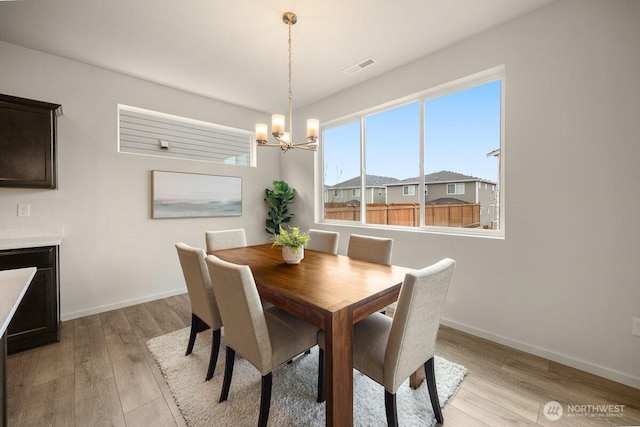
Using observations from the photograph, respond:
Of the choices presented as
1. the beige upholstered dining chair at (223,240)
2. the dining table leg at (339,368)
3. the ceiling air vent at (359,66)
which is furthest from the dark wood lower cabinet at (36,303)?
the ceiling air vent at (359,66)

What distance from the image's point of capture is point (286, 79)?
3.42 metres

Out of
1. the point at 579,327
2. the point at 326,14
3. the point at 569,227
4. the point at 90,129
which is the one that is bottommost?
the point at 579,327

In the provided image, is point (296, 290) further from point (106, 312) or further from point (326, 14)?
point (106, 312)

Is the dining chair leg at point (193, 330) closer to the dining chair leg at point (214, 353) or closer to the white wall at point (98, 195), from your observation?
the dining chair leg at point (214, 353)

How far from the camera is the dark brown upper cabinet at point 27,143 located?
7.94 feet

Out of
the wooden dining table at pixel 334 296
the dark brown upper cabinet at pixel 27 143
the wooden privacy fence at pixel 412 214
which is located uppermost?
the dark brown upper cabinet at pixel 27 143

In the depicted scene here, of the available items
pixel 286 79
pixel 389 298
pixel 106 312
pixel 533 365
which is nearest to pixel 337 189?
pixel 286 79

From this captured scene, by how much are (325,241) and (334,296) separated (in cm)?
150

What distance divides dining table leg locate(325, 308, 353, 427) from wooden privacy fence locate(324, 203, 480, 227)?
6.71 feet

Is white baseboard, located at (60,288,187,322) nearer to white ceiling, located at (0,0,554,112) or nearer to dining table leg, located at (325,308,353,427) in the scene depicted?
white ceiling, located at (0,0,554,112)

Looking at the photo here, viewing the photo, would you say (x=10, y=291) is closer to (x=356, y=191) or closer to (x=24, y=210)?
(x=24, y=210)

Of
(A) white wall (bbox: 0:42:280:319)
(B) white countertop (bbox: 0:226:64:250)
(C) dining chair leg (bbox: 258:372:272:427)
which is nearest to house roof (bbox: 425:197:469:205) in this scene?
(C) dining chair leg (bbox: 258:372:272:427)

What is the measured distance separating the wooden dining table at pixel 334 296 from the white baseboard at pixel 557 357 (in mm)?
1333

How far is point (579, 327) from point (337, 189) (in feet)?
9.72
